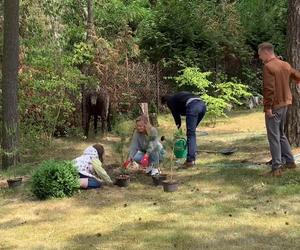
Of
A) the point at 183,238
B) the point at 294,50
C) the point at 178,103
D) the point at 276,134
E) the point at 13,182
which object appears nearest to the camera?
the point at 183,238

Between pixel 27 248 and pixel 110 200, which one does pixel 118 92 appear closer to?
pixel 110 200

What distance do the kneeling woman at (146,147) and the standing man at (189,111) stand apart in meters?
0.61

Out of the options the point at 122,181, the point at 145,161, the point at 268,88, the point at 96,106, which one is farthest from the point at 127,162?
the point at 96,106

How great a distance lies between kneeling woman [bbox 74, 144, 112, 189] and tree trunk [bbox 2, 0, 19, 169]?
2.87 m

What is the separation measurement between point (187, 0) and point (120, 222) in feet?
54.2

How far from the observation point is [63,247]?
5.39 metres

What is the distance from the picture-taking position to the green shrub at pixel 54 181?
289 inches

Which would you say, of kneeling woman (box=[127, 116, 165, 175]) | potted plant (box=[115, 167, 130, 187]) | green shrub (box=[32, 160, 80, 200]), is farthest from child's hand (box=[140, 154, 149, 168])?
green shrub (box=[32, 160, 80, 200])

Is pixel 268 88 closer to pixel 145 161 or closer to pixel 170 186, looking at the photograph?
pixel 170 186

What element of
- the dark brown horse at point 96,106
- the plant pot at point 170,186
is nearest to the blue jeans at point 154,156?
the plant pot at point 170,186

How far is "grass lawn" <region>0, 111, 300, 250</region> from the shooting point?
18.0 feet

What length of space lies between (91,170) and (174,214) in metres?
1.99

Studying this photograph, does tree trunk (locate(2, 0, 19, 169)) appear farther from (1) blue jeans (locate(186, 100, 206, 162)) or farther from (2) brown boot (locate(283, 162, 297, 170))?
(2) brown boot (locate(283, 162, 297, 170))

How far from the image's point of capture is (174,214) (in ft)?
21.1
